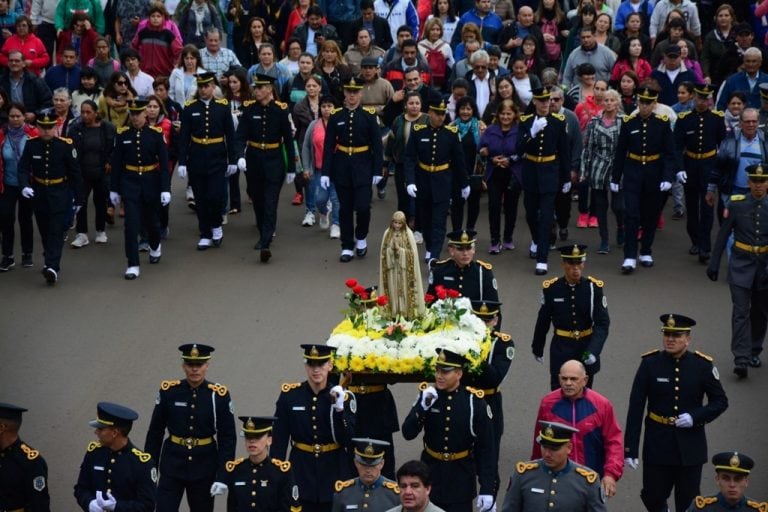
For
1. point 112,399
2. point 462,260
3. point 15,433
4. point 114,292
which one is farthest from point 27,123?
point 15,433

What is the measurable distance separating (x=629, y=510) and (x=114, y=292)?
7.11m

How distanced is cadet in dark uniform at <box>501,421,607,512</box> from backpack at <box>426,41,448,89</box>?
11.9 metres

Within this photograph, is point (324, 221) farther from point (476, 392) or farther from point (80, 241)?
point (476, 392)

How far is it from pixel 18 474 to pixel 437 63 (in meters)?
11.7

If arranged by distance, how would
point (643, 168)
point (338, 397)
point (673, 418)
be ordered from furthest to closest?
point (643, 168) < point (673, 418) < point (338, 397)

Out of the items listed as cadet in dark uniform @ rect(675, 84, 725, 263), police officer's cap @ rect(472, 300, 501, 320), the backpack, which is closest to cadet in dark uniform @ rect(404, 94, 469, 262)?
cadet in dark uniform @ rect(675, 84, 725, 263)

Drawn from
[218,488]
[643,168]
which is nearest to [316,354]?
[218,488]

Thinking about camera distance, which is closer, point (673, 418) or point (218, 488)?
point (218, 488)

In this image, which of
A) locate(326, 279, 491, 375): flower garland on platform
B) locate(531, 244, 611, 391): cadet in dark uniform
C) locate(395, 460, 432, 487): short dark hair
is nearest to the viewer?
locate(395, 460, 432, 487): short dark hair

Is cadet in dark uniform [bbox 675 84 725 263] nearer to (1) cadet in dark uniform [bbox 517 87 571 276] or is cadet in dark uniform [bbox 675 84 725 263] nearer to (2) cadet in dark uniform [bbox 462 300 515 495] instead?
(1) cadet in dark uniform [bbox 517 87 571 276]

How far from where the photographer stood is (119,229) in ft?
64.0

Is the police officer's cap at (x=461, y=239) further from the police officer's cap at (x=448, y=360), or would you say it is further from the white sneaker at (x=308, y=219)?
the white sneaker at (x=308, y=219)

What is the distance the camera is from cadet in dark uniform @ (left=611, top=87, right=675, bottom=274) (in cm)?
1723

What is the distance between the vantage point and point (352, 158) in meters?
17.9
